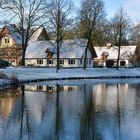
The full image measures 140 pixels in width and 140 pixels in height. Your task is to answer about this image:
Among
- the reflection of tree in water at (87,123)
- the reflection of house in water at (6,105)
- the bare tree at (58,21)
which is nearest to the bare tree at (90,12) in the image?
the bare tree at (58,21)

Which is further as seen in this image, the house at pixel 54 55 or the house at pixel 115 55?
the house at pixel 115 55

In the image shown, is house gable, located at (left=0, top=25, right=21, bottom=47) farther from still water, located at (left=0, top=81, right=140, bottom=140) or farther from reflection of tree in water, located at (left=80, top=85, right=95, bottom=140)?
reflection of tree in water, located at (left=80, top=85, right=95, bottom=140)

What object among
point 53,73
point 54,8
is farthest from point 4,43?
point 53,73

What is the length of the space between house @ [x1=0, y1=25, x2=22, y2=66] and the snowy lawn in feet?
76.9

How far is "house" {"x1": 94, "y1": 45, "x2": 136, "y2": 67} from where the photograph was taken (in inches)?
4690

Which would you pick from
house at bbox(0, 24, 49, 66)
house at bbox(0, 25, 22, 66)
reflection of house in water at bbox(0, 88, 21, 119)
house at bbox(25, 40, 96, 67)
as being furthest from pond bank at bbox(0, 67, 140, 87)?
house at bbox(0, 25, 22, 66)

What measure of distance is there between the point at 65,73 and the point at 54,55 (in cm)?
2404

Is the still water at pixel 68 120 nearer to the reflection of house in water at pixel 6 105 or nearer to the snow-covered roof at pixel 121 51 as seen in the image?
the reflection of house in water at pixel 6 105

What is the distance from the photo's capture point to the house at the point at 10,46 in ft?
316

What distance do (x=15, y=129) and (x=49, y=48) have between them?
248 ft

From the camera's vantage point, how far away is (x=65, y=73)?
7119cm

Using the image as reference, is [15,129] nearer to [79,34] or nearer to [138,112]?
[138,112]

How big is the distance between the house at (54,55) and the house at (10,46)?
9.15 ft

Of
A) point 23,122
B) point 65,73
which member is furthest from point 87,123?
point 65,73
